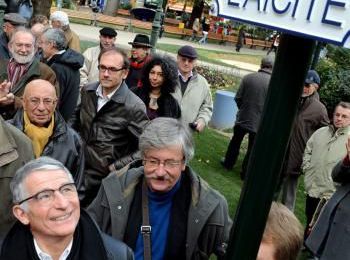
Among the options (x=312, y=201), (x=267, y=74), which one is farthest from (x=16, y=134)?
(x=267, y=74)

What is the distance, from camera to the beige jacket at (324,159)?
18.1 feet

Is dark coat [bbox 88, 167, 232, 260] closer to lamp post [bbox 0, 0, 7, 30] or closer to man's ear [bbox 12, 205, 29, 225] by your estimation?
man's ear [bbox 12, 205, 29, 225]

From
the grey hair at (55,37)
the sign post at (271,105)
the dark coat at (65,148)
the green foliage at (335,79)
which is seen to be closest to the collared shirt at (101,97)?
the dark coat at (65,148)

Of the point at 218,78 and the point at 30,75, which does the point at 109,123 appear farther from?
the point at 218,78

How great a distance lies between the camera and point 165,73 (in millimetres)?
4727

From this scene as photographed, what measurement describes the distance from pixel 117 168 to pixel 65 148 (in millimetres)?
474

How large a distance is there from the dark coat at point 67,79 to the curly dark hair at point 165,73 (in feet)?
3.43

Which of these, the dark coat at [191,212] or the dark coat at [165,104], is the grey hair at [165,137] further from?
the dark coat at [165,104]

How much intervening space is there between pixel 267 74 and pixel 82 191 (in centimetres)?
462

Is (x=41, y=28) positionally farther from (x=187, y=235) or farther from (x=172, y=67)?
(x=187, y=235)

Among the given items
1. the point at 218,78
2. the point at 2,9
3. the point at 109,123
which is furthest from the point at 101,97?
the point at 218,78

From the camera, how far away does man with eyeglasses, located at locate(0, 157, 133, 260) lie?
7.12 feet

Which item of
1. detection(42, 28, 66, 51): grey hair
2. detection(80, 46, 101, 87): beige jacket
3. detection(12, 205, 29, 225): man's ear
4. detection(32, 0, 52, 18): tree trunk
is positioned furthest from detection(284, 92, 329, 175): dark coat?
detection(32, 0, 52, 18): tree trunk

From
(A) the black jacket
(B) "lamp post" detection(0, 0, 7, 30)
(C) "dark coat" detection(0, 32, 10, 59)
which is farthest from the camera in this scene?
(B) "lamp post" detection(0, 0, 7, 30)
